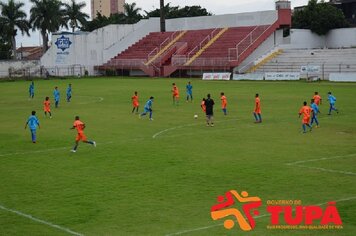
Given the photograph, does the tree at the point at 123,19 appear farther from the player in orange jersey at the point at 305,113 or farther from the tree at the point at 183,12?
the player in orange jersey at the point at 305,113

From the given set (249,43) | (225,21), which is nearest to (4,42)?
(225,21)

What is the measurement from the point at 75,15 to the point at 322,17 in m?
54.6

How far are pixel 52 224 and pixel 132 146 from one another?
1231cm

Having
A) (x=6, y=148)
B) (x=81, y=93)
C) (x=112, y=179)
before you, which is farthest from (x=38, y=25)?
(x=112, y=179)

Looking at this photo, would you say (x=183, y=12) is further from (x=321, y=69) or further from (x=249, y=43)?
(x=321, y=69)

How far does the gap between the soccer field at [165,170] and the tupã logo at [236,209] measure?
23cm

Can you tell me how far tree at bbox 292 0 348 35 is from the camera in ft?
300

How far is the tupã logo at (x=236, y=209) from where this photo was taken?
15039 millimetres

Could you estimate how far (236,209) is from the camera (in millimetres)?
16375

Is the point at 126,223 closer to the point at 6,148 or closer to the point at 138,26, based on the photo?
the point at 6,148

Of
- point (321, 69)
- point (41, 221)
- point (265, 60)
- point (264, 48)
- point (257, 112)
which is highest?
point (264, 48)

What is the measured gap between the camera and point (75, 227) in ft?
49.4

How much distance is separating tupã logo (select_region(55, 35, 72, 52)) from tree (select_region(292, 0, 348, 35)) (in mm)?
38862

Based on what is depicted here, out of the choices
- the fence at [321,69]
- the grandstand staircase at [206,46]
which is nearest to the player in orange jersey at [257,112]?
the fence at [321,69]
